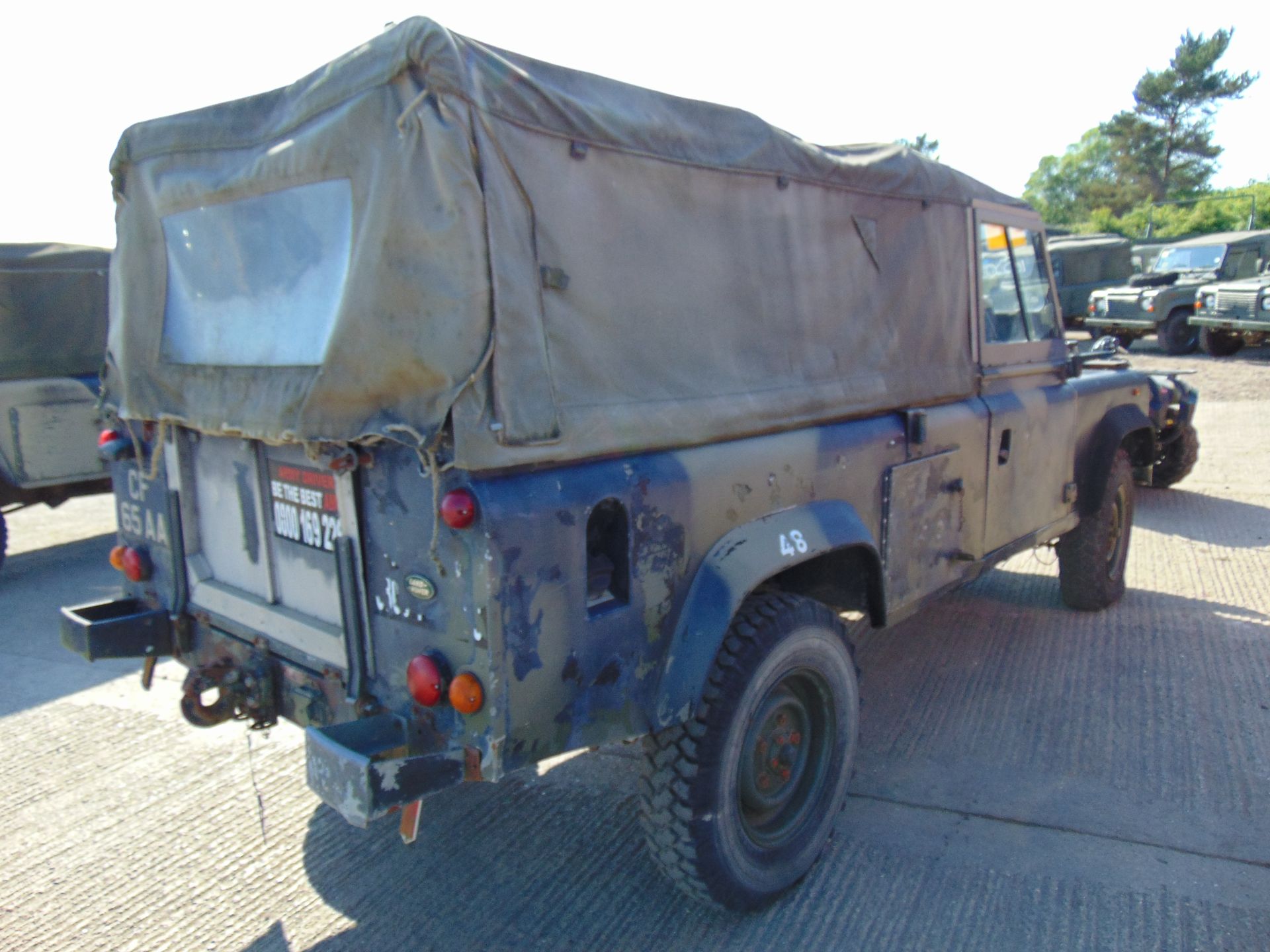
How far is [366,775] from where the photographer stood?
6.82 ft

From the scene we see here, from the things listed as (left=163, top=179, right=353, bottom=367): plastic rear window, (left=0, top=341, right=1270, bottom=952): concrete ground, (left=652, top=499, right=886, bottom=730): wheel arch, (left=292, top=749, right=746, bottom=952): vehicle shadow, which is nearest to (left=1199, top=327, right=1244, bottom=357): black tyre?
(left=0, top=341, right=1270, bottom=952): concrete ground

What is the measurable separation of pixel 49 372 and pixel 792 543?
6.49 m

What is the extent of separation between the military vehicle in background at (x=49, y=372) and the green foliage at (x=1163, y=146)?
39028 mm

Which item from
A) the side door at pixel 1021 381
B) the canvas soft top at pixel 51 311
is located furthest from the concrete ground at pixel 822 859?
the canvas soft top at pixel 51 311

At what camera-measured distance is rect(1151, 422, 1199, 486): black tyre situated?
771 centimetres

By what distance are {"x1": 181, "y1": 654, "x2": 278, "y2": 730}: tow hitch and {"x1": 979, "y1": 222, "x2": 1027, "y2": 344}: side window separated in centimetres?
313

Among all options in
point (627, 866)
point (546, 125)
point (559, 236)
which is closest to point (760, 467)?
point (559, 236)

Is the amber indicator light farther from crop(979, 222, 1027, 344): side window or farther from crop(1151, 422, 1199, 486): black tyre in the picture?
crop(1151, 422, 1199, 486): black tyre

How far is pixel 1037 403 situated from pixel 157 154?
12.0ft

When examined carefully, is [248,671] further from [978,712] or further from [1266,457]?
[1266,457]

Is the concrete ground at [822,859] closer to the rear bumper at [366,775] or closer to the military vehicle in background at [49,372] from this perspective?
the rear bumper at [366,775]

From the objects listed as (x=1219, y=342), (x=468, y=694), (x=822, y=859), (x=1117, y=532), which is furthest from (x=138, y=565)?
(x=1219, y=342)

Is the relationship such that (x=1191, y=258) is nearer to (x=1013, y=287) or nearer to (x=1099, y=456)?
(x=1099, y=456)

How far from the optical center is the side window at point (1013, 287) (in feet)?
13.5
